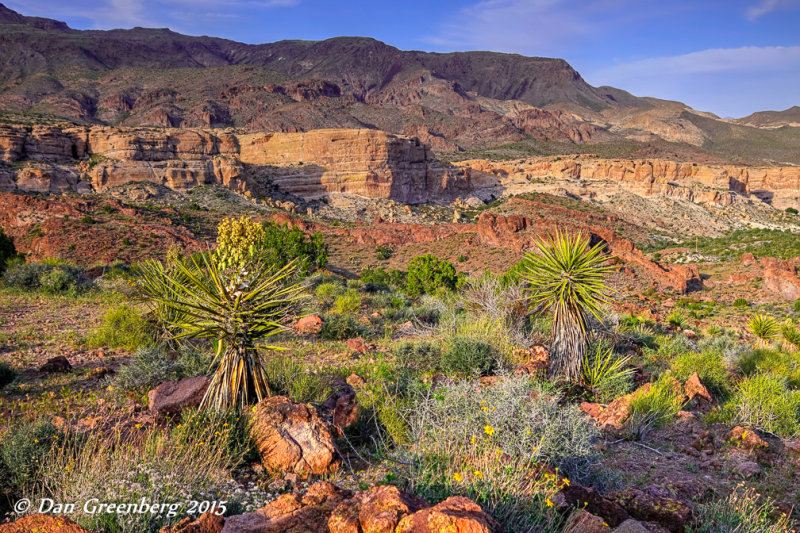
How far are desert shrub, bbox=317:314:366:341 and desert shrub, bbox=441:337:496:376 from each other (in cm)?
335

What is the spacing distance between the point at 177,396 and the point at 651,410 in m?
6.06

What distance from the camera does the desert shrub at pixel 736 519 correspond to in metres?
3.30

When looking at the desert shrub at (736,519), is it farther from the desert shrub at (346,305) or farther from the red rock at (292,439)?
the desert shrub at (346,305)

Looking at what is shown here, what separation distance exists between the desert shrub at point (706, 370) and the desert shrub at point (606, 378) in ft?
4.55

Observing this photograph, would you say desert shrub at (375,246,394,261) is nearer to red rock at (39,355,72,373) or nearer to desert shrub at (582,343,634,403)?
desert shrub at (582,343,634,403)

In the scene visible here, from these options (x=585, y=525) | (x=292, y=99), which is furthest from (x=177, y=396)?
(x=292, y=99)

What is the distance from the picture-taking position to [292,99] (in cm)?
12006

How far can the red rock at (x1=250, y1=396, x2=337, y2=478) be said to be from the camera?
4.06 meters

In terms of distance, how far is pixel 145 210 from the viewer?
109 feet

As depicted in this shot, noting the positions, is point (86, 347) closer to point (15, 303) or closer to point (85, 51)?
point (15, 303)

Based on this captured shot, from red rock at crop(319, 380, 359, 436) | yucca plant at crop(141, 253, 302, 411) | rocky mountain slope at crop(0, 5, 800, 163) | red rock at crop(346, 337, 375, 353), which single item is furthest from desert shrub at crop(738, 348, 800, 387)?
rocky mountain slope at crop(0, 5, 800, 163)

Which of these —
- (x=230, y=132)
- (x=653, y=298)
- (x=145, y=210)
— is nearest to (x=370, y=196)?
(x=230, y=132)

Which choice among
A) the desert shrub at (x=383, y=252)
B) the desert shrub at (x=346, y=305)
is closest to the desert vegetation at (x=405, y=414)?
the desert shrub at (x=346, y=305)

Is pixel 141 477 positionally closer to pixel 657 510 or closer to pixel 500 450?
pixel 500 450
